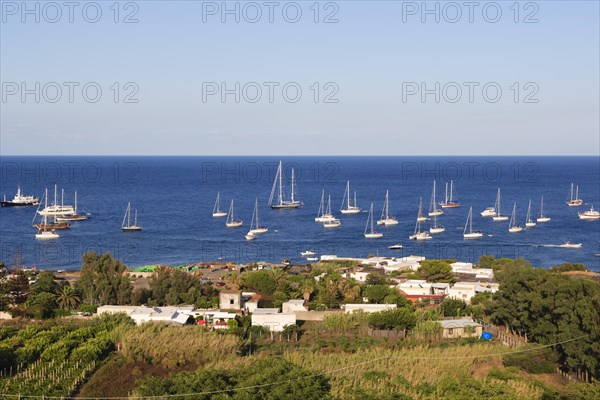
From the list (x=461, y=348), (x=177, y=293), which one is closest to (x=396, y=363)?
(x=461, y=348)

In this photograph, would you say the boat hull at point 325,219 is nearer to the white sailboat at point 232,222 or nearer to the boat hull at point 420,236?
the white sailboat at point 232,222

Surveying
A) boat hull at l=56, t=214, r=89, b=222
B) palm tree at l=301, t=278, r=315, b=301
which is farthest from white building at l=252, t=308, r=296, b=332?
boat hull at l=56, t=214, r=89, b=222

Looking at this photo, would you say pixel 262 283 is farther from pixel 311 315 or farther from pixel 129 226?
pixel 129 226

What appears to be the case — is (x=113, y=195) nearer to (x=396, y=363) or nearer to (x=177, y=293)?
(x=177, y=293)

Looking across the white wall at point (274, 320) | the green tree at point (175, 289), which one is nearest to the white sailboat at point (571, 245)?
the green tree at point (175, 289)

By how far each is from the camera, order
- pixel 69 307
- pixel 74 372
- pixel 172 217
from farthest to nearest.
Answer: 1. pixel 172 217
2. pixel 69 307
3. pixel 74 372

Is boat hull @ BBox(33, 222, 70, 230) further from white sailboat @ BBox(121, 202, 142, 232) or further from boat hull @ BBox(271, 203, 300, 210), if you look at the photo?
boat hull @ BBox(271, 203, 300, 210)
